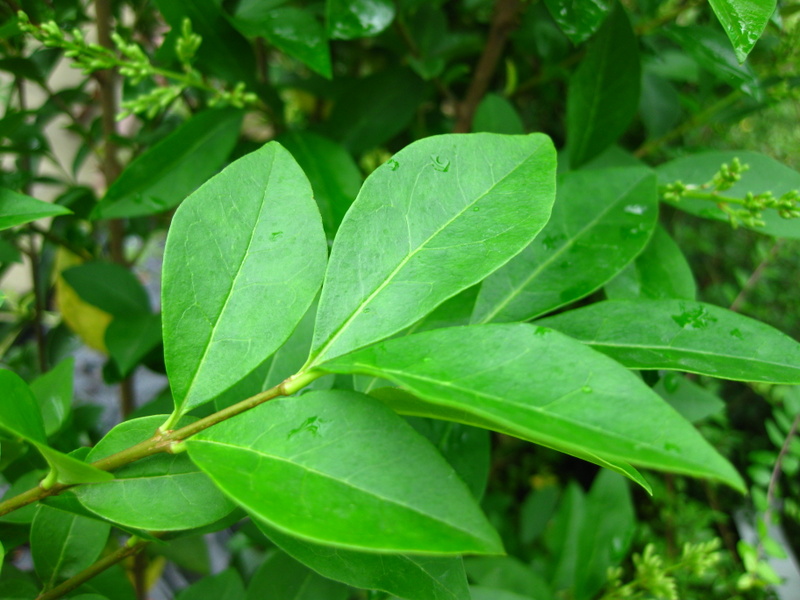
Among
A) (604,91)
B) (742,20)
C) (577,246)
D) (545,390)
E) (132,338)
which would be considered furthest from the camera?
(132,338)

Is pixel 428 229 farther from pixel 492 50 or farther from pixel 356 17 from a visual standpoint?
pixel 492 50

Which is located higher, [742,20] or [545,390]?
[742,20]

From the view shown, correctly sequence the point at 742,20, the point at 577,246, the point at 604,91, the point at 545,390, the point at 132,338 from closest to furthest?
the point at 545,390, the point at 742,20, the point at 577,246, the point at 604,91, the point at 132,338

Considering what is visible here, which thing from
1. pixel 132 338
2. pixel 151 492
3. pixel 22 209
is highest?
pixel 22 209

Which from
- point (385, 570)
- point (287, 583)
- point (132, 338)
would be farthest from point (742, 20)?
point (132, 338)

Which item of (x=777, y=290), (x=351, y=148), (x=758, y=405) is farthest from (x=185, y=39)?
(x=758, y=405)

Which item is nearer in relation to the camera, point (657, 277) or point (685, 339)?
point (685, 339)
